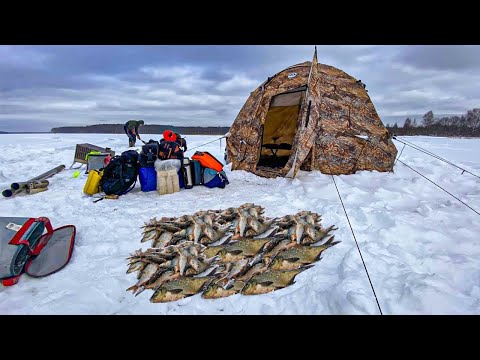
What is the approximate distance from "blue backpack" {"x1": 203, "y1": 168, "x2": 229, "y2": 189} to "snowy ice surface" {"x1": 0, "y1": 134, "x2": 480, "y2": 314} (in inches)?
9.5

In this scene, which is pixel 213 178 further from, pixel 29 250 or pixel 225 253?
pixel 29 250

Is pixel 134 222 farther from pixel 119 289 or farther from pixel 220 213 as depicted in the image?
pixel 119 289

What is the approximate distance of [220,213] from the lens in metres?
4.22

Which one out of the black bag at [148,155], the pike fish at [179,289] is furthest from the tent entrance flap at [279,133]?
the pike fish at [179,289]

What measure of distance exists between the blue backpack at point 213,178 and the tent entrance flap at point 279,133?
8.79 feet

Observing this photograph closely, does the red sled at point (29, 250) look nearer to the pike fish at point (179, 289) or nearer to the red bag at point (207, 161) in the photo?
the pike fish at point (179, 289)

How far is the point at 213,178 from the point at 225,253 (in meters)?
3.24

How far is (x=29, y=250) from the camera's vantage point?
112 inches

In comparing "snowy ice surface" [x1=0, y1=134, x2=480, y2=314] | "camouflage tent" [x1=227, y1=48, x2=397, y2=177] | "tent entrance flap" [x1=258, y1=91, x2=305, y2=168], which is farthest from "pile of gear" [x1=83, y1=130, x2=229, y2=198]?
"tent entrance flap" [x1=258, y1=91, x2=305, y2=168]

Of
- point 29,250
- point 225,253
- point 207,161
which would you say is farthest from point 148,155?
point 225,253

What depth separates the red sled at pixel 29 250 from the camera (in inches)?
103

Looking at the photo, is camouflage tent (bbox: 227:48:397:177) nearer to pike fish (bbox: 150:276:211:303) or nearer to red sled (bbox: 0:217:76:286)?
pike fish (bbox: 150:276:211:303)

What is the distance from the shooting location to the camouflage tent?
6.52m
